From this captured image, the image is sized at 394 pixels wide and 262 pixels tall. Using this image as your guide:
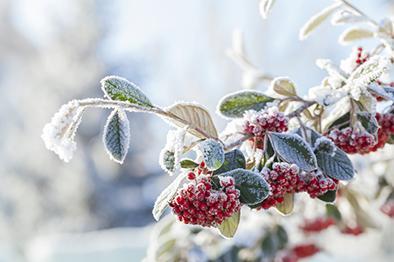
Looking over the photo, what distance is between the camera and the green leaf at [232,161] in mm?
667

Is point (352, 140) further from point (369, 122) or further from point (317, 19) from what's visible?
point (317, 19)

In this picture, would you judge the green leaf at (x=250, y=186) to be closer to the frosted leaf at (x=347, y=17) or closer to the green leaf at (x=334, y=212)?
the frosted leaf at (x=347, y=17)

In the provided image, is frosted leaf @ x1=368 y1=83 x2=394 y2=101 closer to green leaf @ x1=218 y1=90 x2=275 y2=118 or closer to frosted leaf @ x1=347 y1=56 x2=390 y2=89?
frosted leaf @ x1=347 y1=56 x2=390 y2=89

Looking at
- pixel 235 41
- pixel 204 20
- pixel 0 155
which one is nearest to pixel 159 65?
pixel 204 20

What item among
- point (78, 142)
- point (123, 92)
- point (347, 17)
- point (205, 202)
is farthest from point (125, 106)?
point (78, 142)

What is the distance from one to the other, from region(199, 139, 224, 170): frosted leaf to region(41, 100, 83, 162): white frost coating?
129mm

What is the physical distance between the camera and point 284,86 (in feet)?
2.54

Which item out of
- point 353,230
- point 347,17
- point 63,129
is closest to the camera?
point 63,129

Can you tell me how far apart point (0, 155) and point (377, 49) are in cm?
1056

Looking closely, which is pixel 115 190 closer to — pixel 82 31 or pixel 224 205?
pixel 82 31

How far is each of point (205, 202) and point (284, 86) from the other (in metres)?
0.22

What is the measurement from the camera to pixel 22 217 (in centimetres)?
953

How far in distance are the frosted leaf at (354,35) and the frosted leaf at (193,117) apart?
0.39 m

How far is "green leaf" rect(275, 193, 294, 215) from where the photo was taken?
28.7 inches
